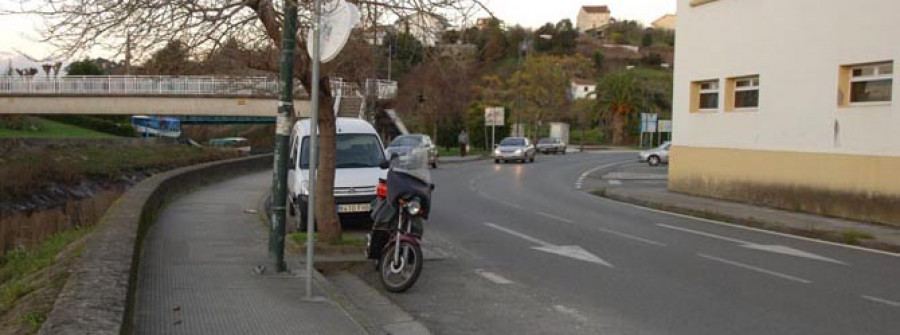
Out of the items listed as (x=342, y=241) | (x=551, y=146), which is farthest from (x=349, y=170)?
(x=551, y=146)

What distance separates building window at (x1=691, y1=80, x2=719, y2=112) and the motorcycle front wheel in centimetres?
1564

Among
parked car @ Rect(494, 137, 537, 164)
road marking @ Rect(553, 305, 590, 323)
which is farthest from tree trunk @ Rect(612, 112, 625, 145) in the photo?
road marking @ Rect(553, 305, 590, 323)

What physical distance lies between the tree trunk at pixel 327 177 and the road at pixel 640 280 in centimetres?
132

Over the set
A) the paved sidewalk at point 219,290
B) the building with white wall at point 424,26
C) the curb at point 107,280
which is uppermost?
the building with white wall at point 424,26

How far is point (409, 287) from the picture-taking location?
9.19 meters

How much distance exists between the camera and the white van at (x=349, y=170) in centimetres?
1452

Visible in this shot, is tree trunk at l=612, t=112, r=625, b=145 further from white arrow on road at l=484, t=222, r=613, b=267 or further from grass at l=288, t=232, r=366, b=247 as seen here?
grass at l=288, t=232, r=366, b=247

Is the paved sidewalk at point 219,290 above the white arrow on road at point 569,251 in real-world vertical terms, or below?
above

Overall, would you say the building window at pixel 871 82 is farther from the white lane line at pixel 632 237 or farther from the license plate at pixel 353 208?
the license plate at pixel 353 208

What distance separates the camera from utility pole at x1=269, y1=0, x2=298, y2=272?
29.8ft

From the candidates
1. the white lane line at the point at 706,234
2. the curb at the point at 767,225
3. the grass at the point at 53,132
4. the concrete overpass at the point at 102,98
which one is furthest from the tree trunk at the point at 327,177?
the concrete overpass at the point at 102,98

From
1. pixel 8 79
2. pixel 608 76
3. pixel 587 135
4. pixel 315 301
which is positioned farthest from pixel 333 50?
pixel 587 135

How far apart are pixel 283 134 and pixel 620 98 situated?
77.5m

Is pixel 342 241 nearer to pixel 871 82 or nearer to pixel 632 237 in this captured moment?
pixel 632 237
